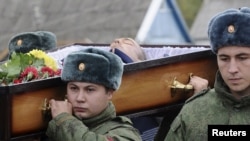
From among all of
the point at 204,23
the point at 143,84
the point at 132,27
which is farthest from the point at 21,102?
the point at 204,23

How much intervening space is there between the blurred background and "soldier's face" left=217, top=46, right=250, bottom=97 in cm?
723

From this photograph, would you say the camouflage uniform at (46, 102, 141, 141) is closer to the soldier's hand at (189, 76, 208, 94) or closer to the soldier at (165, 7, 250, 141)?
the soldier at (165, 7, 250, 141)

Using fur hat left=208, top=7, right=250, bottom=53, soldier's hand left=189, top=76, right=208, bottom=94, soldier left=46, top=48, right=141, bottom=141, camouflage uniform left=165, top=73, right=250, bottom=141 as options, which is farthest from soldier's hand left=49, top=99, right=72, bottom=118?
soldier's hand left=189, top=76, right=208, bottom=94

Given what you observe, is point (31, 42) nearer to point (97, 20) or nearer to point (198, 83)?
point (198, 83)

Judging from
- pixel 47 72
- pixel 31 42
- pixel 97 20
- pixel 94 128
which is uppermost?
pixel 97 20

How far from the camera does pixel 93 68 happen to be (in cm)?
493

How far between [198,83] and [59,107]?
3.10 ft

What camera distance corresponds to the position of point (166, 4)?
12.7 meters

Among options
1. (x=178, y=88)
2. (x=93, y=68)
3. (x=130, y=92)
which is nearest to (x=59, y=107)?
(x=93, y=68)

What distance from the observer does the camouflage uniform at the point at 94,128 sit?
475cm

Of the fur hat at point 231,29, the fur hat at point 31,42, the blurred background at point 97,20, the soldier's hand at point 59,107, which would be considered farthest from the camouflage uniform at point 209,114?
the blurred background at point 97,20

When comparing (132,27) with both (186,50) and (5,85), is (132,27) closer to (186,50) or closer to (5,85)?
(186,50)

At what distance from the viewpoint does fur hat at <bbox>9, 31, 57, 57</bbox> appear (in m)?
6.42

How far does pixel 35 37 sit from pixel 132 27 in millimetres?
6228
